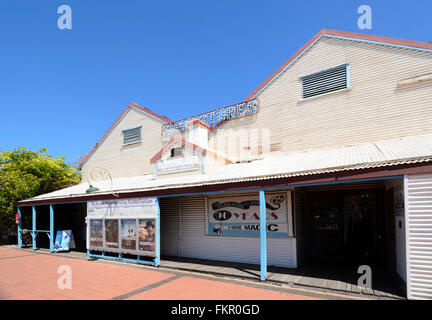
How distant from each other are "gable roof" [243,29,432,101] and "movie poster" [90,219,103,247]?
856 centimetres

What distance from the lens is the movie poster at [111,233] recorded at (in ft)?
35.2

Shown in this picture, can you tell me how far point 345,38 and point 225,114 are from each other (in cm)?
571

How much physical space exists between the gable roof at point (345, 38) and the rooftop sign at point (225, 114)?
0.40 meters

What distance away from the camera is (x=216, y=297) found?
5.98m

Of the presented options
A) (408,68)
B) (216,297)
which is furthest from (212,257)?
(408,68)

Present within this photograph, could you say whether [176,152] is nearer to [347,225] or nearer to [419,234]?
[347,225]

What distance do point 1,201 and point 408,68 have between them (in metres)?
20.6

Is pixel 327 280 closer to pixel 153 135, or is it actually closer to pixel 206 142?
pixel 206 142

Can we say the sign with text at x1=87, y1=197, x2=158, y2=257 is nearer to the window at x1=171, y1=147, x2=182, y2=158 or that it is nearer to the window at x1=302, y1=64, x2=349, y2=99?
the window at x1=171, y1=147, x2=182, y2=158

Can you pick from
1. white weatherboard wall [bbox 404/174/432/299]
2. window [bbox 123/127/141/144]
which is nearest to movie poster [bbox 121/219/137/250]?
window [bbox 123/127/141/144]

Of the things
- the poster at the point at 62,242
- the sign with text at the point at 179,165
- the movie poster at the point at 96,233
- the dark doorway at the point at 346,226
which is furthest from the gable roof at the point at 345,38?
the poster at the point at 62,242

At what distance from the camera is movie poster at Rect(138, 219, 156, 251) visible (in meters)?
9.55

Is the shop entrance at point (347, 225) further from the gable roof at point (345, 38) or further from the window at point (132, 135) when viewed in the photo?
the window at point (132, 135)

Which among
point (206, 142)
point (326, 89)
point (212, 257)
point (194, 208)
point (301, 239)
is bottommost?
point (212, 257)
